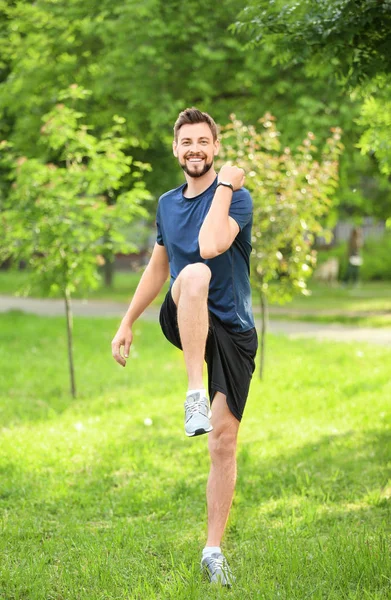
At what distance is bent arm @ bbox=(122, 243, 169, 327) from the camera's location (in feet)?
14.1

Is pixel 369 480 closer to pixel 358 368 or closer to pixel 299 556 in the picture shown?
pixel 299 556

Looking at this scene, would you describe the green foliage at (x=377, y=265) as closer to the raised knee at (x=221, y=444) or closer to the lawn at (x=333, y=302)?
the lawn at (x=333, y=302)

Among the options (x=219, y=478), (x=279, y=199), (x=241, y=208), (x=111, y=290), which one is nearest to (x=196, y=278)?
(x=241, y=208)

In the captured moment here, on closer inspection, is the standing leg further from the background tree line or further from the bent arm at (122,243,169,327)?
the background tree line

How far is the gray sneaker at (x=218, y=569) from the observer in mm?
3930

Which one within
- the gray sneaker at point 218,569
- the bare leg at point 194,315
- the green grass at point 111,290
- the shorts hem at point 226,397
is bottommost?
the green grass at point 111,290

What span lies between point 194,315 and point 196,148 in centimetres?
76

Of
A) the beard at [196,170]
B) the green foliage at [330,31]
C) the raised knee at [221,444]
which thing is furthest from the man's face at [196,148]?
the green foliage at [330,31]

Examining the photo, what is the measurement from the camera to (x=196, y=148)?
3922mm

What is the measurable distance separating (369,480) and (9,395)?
15.9 ft

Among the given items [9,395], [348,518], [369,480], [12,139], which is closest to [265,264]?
[9,395]

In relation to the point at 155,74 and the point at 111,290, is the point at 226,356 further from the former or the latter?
the point at 111,290

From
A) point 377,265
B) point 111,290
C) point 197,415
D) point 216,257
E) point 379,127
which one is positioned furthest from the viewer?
point 377,265

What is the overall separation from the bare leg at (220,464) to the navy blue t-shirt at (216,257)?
0.39m
